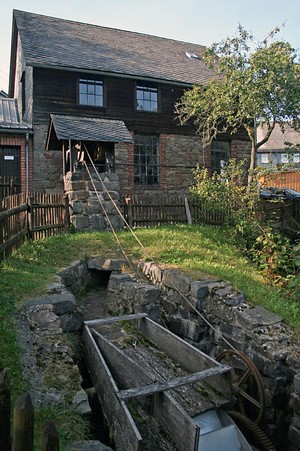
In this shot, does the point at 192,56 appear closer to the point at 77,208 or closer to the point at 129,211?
the point at 129,211

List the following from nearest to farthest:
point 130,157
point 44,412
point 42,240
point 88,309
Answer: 1. point 44,412
2. point 88,309
3. point 42,240
4. point 130,157

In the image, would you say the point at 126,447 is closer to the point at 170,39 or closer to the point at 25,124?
the point at 25,124

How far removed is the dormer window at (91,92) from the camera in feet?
52.6

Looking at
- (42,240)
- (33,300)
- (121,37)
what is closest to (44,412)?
(33,300)

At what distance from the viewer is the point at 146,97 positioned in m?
17.4

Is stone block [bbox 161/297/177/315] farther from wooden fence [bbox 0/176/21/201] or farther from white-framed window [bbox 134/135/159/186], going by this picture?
white-framed window [bbox 134/135/159/186]

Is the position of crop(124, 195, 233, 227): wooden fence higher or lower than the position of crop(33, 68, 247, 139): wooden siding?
lower

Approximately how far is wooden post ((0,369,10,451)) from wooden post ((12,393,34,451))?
0.71 ft

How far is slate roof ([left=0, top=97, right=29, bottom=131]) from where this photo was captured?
14.8 m

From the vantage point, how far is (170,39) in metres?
21.8

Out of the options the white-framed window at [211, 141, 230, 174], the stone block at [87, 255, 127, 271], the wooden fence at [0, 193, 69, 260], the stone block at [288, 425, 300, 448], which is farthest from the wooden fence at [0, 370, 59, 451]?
the white-framed window at [211, 141, 230, 174]

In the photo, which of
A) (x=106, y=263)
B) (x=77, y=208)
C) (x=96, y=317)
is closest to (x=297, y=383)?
(x=96, y=317)

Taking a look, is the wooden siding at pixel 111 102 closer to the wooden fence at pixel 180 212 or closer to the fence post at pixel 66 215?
the wooden fence at pixel 180 212

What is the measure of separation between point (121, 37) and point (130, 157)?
7.11 metres
